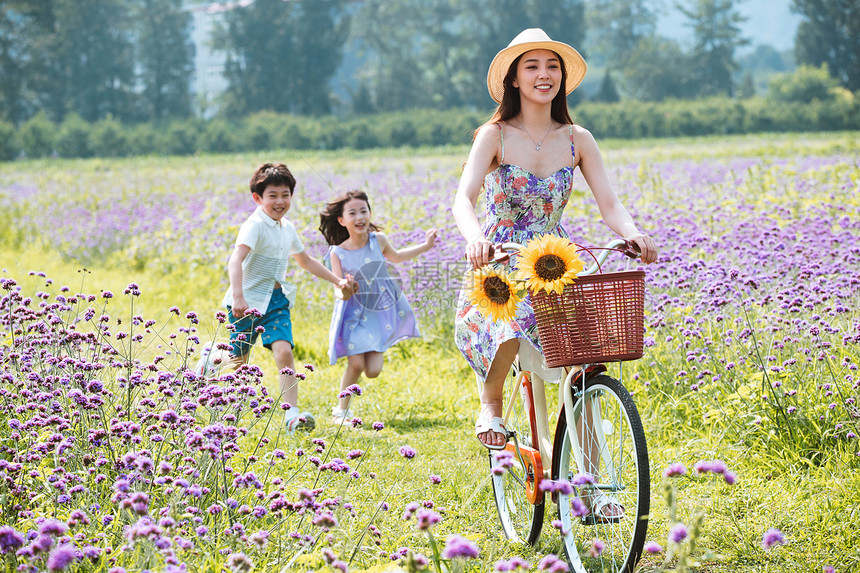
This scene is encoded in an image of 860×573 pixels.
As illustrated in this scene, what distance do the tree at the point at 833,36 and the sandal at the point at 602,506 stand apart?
239 feet

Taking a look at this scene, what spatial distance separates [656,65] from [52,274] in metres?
76.4

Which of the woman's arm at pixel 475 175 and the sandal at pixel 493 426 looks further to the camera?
the sandal at pixel 493 426

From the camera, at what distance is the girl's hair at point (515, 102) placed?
3.62 metres

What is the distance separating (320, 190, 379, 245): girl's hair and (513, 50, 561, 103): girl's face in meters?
2.47

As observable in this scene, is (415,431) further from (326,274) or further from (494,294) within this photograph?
(494,294)

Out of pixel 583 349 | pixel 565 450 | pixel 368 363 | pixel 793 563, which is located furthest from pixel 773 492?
pixel 368 363

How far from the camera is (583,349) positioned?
2844 mm

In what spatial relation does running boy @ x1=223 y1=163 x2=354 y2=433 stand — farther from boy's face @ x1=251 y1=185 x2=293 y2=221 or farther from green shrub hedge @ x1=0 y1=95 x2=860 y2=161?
green shrub hedge @ x1=0 y1=95 x2=860 y2=161

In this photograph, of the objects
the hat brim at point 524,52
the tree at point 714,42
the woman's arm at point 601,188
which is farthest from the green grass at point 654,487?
the tree at point 714,42

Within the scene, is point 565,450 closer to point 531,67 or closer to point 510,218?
point 510,218

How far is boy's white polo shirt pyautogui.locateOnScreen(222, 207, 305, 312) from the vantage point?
5.42m

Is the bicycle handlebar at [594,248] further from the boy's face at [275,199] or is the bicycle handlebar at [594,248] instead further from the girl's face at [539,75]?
the boy's face at [275,199]

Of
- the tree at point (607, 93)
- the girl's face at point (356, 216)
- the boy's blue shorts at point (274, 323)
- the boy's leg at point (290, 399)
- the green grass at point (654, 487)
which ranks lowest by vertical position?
the green grass at point (654, 487)

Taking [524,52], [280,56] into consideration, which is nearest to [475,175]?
[524,52]
